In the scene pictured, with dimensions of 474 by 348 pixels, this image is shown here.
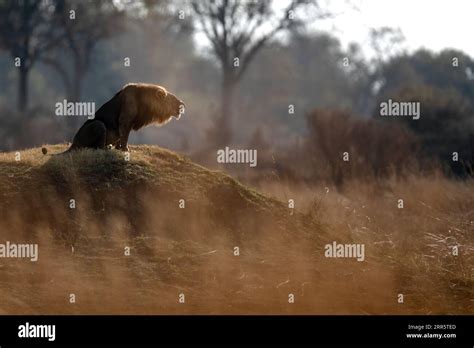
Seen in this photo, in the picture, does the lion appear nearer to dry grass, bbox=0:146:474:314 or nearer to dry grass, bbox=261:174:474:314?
dry grass, bbox=0:146:474:314

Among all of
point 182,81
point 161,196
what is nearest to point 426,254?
point 161,196

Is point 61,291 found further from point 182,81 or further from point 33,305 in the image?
point 182,81

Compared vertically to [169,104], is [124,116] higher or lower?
lower

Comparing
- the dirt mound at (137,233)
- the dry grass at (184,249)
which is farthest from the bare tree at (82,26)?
the dirt mound at (137,233)

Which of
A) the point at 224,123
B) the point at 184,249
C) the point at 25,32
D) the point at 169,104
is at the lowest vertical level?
the point at 184,249

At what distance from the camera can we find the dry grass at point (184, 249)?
9.92 metres

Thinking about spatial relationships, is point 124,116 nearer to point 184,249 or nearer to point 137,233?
point 137,233

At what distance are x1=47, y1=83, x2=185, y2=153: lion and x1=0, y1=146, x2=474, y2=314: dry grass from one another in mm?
423

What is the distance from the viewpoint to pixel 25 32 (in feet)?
144

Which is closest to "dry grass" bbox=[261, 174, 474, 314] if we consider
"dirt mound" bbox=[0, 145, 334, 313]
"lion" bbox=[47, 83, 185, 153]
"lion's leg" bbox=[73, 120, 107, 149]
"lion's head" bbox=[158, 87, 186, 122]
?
"dirt mound" bbox=[0, 145, 334, 313]

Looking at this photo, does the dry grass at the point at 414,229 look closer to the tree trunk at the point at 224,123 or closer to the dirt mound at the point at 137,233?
the dirt mound at the point at 137,233

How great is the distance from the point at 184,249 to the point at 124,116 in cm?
272

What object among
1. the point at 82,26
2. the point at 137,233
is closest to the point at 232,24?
the point at 82,26
